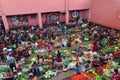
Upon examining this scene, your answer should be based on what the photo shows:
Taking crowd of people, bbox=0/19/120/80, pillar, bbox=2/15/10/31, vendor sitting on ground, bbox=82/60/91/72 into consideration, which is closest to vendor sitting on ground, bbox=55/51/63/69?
crowd of people, bbox=0/19/120/80

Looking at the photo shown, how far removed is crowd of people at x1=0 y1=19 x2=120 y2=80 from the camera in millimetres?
9500

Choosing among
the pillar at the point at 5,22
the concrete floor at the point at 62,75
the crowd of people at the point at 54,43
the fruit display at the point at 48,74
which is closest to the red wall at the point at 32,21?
the crowd of people at the point at 54,43

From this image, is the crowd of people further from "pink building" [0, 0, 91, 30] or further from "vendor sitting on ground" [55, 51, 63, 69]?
"pink building" [0, 0, 91, 30]

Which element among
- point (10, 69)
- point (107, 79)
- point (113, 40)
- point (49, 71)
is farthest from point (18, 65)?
point (113, 40)

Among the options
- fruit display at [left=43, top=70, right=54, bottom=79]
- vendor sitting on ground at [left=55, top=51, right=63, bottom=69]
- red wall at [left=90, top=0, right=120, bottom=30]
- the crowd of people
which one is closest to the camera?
fruit display at [left=43, top=70, right=54, bottom=79]

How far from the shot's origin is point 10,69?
30.6ft

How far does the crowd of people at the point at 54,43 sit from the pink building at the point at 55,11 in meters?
0.89

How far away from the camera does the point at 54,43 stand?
41.0 ft

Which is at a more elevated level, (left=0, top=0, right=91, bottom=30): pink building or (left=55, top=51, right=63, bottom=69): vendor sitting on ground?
(left=0, top=0, right=91, bottom=30): pink building

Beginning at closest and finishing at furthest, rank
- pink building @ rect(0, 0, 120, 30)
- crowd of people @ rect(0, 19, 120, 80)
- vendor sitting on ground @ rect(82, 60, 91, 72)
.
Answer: vendor sitting on ground @ rect(82, 60, 91, 72)
crowd of people @ rect(0, 19, 120, 80)
pink building @ rect(0, 0, 120, 30)

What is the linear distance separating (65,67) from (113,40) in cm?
523

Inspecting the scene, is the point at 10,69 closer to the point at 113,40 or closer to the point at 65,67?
the point at 65,67

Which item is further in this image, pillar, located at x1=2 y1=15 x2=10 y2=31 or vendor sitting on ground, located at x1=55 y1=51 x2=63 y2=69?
pillar, located at x1=2 y1=15 x2=10 y2=31

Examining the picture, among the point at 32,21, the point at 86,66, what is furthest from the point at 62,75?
the point at 32,21
